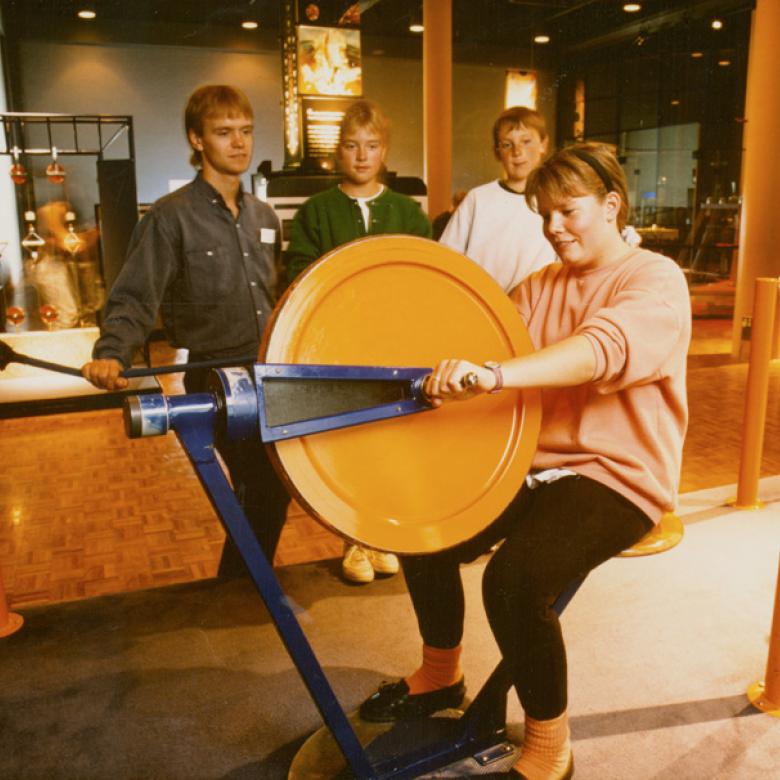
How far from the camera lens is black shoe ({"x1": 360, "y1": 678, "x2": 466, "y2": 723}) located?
189 cm

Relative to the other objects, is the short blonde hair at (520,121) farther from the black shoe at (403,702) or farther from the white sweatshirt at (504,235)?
the black shoe at (403,702)

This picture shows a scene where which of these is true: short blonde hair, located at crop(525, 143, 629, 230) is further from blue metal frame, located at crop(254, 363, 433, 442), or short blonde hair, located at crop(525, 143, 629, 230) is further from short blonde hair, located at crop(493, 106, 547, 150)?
short blonde hair, located at crop(493, 106, 547, 150)

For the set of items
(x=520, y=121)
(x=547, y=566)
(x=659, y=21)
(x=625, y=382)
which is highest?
(x=659, y=21)

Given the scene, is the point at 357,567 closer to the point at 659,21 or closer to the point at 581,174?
the point at 581,174

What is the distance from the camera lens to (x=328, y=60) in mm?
7602

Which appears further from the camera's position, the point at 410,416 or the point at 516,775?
the point at 516,775

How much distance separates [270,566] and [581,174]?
37.8 inches

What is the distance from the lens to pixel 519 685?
1573 millimetres

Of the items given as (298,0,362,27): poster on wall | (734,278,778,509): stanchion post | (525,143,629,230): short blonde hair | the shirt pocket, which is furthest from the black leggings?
(298,0,362,27): poster on wall

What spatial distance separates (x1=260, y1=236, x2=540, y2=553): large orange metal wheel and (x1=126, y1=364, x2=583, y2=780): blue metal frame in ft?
0.22

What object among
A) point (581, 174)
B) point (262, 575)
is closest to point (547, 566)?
point (262, 575)

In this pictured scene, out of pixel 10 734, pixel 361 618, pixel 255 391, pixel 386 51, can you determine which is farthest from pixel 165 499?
pixel 386 51

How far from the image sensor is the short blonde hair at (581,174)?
61.1 inches

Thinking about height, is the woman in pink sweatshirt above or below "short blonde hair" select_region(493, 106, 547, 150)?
below
